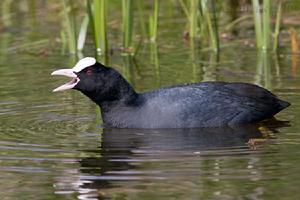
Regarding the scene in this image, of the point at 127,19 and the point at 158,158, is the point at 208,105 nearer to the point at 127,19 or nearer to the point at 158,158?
the point at 158,158

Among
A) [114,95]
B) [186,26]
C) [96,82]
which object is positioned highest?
[186,26]

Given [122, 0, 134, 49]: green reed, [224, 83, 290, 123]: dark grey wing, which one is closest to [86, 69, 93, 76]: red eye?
[224, 83, 290, 123]: dark grey wing

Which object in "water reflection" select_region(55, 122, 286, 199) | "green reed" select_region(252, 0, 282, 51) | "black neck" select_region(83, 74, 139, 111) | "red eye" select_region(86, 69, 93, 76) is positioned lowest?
"water reflection" select_region(55, 122, 286, 199)

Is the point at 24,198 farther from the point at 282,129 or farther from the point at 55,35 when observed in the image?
the point at 55,35

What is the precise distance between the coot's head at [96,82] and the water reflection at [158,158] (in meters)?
0.34

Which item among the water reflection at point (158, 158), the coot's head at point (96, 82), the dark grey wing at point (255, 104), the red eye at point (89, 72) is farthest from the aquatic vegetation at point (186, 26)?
the water reflection at point (158, 158)

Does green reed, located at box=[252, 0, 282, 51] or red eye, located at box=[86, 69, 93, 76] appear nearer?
red eye, located at box=[86, 69, 93, 76]

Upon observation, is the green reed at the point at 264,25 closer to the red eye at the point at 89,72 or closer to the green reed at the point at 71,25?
the green reed at the point at 71,25

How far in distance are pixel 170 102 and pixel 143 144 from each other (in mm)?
727

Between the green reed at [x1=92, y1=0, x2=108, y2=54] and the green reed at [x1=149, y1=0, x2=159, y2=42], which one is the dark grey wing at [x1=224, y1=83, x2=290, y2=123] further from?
the green reed at [x1=149, y1=0, x2=159, y2=42]

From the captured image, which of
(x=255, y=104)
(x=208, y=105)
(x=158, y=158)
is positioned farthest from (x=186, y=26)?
(x=158, y=158)

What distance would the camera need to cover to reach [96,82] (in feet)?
27.8

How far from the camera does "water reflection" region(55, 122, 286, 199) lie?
→ 6.43 m

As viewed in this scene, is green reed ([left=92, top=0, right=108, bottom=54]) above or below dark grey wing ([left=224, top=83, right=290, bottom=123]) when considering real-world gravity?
above
